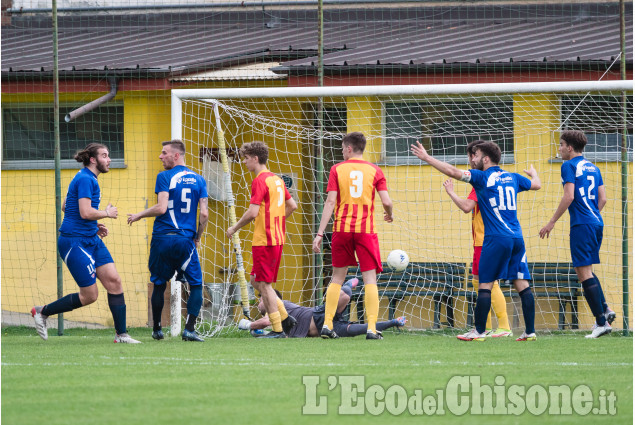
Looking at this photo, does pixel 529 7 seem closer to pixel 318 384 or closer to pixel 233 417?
pixel 318 384

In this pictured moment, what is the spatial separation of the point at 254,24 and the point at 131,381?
9.73 m

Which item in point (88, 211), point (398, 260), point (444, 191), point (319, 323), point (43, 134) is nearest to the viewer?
point (88, 211)

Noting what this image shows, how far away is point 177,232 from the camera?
8.56 m

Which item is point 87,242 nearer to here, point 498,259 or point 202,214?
point 202,214

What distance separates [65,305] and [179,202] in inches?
57.5

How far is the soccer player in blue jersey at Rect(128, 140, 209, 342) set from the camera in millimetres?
8516

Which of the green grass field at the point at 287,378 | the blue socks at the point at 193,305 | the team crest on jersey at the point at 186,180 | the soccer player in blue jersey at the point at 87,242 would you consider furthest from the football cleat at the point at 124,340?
the team crest on jersey at the point at 186,180

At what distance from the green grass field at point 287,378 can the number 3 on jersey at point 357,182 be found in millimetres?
1450

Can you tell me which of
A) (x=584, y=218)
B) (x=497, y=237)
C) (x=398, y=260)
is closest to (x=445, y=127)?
(x=398, y=260)

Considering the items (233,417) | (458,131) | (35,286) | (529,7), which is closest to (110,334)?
(35,286)

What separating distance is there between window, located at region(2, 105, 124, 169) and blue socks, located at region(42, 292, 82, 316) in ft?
13.8

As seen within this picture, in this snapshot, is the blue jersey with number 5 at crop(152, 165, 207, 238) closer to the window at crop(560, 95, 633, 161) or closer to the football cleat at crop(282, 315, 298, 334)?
the football cleat at crop(282, 315, 298, 334)

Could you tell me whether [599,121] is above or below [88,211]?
above

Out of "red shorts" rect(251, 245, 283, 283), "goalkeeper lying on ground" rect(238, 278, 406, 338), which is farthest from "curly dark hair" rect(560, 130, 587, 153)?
"red shorts" rect(251, 245, 283, 283)
